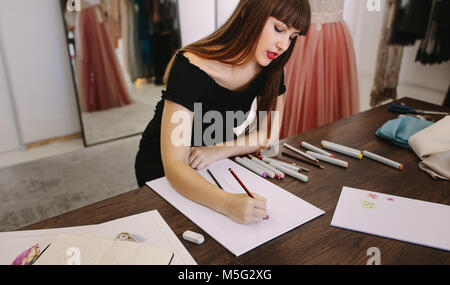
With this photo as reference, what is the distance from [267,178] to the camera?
3.02ft

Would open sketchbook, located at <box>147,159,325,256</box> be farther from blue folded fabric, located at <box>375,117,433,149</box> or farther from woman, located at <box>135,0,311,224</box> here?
blue folded fabric, located at <box>375,117,433,149</box>

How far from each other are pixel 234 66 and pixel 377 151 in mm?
517

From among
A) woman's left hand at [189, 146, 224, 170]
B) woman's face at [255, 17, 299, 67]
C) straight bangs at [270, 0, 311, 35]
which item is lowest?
woman's left hand at [189, 146, 224, 170]

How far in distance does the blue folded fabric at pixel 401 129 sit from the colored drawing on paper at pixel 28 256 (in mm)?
1024

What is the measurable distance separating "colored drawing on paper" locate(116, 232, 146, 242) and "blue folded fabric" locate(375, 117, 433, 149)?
848 millimetres

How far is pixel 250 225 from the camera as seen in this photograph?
0.73 metres

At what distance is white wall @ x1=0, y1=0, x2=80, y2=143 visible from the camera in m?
2.33

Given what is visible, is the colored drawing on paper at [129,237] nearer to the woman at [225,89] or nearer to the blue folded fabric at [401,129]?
the woman at [225,89]

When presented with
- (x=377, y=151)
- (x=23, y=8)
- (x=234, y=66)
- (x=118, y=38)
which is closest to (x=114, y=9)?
(x=118, y=38)
